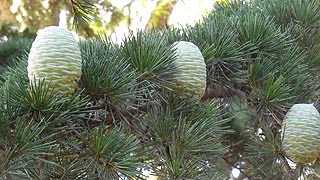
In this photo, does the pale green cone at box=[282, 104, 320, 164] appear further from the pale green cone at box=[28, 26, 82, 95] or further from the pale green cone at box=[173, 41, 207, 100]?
the pale green cone at box=[28, 26, 82, 95]

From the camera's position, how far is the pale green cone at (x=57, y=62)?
51cm

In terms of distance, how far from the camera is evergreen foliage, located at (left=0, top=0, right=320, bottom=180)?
469mm

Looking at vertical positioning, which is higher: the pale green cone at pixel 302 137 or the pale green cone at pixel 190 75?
the pale green cone at pixel 190 75

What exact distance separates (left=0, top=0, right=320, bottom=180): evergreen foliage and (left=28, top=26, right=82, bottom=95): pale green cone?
0.02 metres

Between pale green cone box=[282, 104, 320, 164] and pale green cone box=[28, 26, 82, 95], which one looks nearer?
pale green cone box=[28, 26, 82, 95]

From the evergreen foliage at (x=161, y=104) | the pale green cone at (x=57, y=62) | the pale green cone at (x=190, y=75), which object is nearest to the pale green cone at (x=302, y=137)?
the evergreen foliage at (x=161, y=104)

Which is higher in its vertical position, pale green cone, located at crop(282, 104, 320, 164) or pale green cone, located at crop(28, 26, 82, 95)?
pale green cone, located at crop(28, 26, 82, 95)

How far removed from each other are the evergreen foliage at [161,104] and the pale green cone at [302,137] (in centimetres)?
3

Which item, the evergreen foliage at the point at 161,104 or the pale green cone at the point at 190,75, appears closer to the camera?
the evergreen foliage at the point at 161,104

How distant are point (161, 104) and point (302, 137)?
184 millimetres

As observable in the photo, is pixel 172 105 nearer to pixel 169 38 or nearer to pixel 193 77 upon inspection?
pixel 193 77

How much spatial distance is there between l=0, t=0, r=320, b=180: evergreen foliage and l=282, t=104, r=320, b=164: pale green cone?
0.03m

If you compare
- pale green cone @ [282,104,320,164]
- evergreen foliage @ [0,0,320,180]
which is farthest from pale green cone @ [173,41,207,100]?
pale green cone @ [282,104,320,164]

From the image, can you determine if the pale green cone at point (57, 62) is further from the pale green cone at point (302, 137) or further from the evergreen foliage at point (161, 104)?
the pale green cone at point (302, 137)
